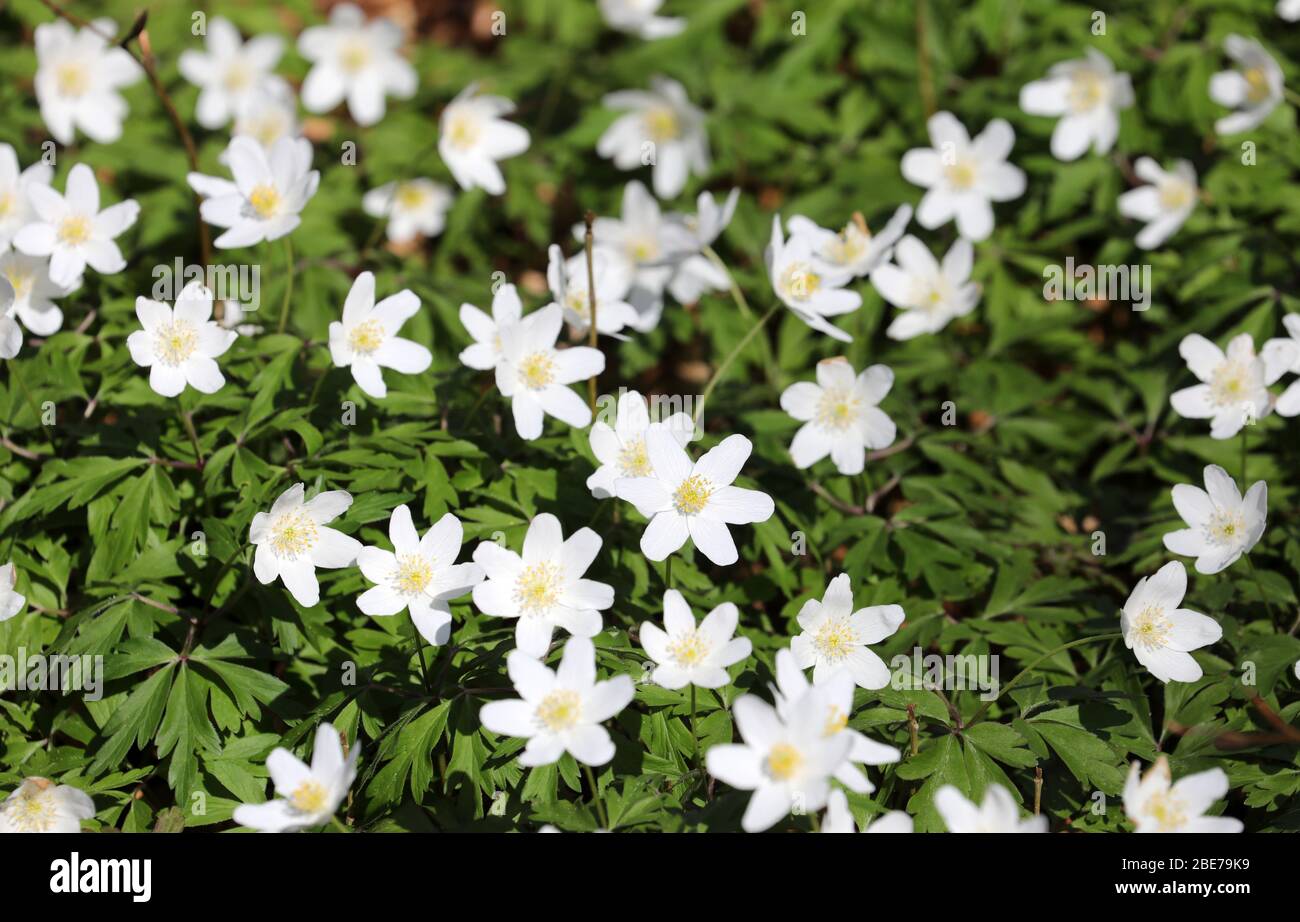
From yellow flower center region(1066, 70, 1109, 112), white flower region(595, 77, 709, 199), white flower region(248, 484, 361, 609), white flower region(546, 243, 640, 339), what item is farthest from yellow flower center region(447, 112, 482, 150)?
yellow flower center region(1066, 70, 1109, 112)

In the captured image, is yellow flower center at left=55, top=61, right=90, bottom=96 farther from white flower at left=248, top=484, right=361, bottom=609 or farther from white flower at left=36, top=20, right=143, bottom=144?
white flower at left=248, top=484, right=361, bottom=609

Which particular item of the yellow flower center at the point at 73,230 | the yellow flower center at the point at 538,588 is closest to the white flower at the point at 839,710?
the yellow flower center at the point at 538,588

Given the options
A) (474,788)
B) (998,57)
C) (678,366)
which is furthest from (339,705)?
(998,57)

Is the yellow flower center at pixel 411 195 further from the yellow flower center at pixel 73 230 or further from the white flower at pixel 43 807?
the white flower at pixel 43 807

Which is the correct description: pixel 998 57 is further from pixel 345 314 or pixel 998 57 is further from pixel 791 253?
pixel 345 314

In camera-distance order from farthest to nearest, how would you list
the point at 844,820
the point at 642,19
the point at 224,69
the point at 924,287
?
Result: the point at 642,19 → the point at 224,69 → the point at 924,287 → the point at 844,820

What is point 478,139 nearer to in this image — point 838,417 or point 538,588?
point 838,417

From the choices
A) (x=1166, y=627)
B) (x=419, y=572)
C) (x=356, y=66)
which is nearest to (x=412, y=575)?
(x=419, y=572)
